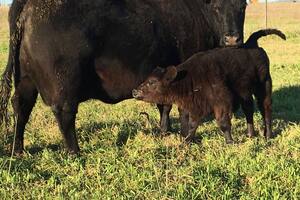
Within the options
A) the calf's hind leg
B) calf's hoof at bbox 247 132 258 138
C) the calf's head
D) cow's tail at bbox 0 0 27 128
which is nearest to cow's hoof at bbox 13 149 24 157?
cow's tail at bbox 0 0 27 128

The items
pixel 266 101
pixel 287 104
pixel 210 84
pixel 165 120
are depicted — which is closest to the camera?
pixel 210 84

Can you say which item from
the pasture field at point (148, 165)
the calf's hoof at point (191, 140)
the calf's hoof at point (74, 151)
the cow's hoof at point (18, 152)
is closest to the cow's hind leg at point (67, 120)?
the calf's hoof at point (74, 151)

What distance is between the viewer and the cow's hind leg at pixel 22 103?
5.26 meters

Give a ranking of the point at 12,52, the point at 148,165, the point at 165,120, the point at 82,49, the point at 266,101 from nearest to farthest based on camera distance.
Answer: the point at 148,165 < the point at 82,49 < the point at 12,52 < the point at 266,101 < the point at 165,120

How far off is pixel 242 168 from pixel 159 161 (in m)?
0.82

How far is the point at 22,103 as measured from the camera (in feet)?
17.6

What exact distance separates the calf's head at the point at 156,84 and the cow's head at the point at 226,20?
3.65ft

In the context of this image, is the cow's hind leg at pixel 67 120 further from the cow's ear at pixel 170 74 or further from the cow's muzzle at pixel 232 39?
the cow's muzzle at pixel 232 39

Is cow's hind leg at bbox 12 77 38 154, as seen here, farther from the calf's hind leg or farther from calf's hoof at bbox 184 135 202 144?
the calf's hind leg

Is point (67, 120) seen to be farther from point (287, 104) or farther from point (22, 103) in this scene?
point (287, 104)

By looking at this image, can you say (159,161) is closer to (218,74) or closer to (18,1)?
(218,74)

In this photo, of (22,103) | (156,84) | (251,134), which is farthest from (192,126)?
(22,103)

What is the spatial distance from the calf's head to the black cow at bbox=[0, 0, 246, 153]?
10 centimetres

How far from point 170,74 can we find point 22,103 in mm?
1729
